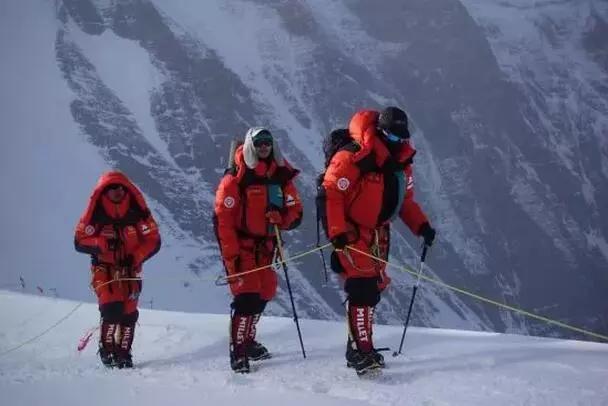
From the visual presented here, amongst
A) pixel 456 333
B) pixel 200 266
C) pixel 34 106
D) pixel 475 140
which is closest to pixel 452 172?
pixel 475 140

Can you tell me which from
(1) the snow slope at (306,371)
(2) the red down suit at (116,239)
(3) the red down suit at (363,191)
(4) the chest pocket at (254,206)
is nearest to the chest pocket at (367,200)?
(3) the red down suit at (363,191)

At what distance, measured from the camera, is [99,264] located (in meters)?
6.40

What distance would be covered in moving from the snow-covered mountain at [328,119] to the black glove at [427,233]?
49.0m

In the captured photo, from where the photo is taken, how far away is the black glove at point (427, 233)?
558cm

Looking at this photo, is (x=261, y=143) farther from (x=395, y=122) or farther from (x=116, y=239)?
(x=116, y=239)

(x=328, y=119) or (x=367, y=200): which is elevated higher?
(x=367, y=200)

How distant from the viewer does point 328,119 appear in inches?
3078

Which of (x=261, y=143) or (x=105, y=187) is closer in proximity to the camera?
(x=261, y=143)

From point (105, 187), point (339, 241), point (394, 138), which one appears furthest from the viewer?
point (105, 187)

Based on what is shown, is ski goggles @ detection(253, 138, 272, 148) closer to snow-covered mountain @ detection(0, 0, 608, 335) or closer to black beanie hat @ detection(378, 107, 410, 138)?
black beanie hat @ detection(378, 107, 410, 138)

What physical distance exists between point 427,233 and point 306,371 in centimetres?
164

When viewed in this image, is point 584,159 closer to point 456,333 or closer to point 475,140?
point 475,140

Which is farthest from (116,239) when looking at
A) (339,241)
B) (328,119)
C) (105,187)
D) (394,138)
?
(328,119)

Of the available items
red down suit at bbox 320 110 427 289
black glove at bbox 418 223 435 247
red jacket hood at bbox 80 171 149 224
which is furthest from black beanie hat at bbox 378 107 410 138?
red jacket hood at bbox 80 171 149 224
